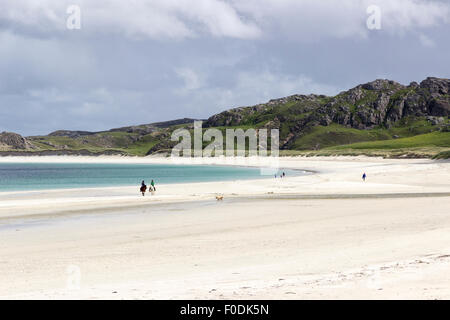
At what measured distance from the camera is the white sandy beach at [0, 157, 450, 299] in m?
9.04

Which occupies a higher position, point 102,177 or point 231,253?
point 102,177

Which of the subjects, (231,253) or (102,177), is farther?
(102,177)

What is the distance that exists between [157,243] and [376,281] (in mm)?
9232

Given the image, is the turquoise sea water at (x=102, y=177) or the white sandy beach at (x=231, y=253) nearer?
the white sandy beach at (x=231, y=253)

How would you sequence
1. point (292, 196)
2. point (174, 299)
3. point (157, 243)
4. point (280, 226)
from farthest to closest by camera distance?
1. point (292, 196)
2. point (280, 226)
3. point (157, 243)
4. point (174, 299)

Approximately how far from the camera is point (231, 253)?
14117 millimetres

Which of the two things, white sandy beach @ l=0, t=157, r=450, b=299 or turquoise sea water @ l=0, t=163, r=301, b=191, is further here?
turquoise sea water @ l=0, t=163, r=301, b=191

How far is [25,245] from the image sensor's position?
16531 mm

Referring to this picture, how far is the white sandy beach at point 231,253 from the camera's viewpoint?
9039 millimetres
